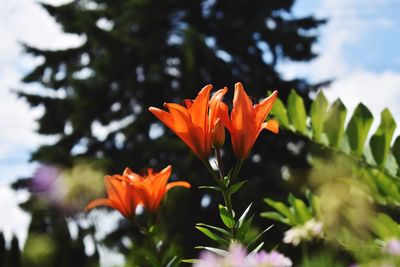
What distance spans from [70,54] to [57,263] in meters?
8.37

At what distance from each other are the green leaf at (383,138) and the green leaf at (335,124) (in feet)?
0.38

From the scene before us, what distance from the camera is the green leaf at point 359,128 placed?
5.63ft

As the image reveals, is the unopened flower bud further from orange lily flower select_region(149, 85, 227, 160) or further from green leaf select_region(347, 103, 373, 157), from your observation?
green leaf select_region(347, 103, 373, 157)

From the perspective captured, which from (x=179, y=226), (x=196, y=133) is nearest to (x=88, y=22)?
(x=179, y=226)

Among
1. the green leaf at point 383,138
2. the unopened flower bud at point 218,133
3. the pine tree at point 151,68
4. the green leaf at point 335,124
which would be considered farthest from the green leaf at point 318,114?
the pine tree at point 151,68

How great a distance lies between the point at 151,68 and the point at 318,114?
Result: 665 centimetres

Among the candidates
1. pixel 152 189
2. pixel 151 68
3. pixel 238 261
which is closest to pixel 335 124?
pixel 152 189

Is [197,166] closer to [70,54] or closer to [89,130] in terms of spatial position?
[89,130]

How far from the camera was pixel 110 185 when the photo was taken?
1.15 m

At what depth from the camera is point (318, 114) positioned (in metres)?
1.80

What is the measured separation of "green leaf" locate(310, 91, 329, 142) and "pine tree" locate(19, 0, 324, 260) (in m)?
5.25

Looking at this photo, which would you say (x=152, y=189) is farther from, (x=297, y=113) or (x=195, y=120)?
(x=297, y=113)

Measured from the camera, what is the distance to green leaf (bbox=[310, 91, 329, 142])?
1779 millimetres

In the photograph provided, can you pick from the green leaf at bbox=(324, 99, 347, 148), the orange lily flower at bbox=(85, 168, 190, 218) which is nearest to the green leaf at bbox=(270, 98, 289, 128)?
the green leaf at bbox=(324, 99, 347, 148)
